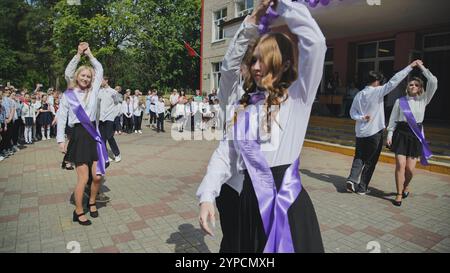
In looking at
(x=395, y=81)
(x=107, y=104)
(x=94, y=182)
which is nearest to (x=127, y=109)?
(x=107, y=104)

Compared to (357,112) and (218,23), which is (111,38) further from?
(357,112)

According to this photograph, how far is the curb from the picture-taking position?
25.0 ft

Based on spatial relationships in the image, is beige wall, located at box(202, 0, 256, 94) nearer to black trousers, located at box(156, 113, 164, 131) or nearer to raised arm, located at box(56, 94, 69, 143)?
black trousers, located at box(156, 113, 164, 131)

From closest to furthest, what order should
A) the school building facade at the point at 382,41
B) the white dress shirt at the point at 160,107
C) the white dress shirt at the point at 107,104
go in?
the white dress shirt at the point at 107,104 → the school building facade at the point at 382,41 → the white dress shirt at the point at 160,107

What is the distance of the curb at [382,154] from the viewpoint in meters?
7.61

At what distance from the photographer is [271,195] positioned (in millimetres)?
1750

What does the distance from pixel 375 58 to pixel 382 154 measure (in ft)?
22.8

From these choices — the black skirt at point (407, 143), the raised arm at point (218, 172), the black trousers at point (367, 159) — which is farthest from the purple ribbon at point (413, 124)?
the raised arm at point (218, 172)

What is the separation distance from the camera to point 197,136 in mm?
14188

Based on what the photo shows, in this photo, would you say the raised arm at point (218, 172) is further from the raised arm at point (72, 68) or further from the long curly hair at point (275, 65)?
the raised arm at point (72, 68)

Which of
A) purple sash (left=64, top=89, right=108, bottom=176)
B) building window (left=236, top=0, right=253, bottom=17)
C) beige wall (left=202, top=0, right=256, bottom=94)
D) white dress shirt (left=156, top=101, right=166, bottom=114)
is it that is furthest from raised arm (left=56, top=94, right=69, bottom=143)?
beige wall (left=202, top=0, right=256, bottom=94)

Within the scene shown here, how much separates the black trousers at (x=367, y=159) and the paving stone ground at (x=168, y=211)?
1.05ft

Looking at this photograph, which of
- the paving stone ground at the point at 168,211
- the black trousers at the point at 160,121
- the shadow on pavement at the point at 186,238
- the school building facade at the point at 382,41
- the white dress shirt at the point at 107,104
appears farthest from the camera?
the black trousers at the point at 160,121
